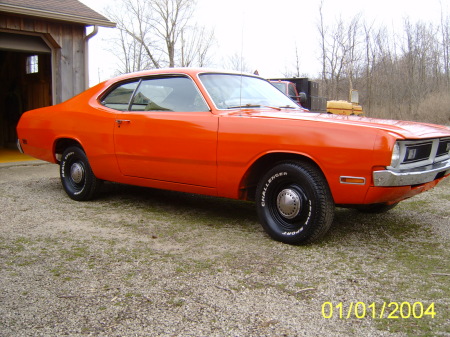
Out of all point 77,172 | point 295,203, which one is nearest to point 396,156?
point 295,203

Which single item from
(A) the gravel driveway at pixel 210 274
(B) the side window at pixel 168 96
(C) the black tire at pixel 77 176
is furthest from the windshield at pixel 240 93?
(C) the black tire at pixel 77 176

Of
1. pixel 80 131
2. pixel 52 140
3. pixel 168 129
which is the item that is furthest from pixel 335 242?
pixel 52 140

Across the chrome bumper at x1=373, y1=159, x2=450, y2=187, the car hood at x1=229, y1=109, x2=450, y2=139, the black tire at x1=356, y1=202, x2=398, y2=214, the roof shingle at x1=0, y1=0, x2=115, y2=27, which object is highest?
the roof shingle at x1=0, y1=0, x2=115, y2=27

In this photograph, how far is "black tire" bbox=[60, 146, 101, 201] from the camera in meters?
5.30

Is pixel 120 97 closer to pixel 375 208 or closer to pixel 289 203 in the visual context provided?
pixel 289 203

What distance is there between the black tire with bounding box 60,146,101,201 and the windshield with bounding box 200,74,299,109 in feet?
6.10

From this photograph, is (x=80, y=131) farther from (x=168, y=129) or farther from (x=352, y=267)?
(x=352, y=267)

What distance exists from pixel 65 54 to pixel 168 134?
633 cm

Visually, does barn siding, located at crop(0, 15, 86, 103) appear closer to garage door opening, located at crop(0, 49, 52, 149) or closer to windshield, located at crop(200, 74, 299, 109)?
garage door opening, located at crop(0, 49, 52, 149)

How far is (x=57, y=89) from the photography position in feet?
31.7

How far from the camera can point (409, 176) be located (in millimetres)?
3346

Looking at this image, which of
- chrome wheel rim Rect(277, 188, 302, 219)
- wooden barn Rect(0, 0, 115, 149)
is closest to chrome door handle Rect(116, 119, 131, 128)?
chrome wheel rim Rect(277, 188, 302, 219)

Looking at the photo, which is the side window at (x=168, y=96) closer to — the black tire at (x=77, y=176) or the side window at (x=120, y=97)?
the side window at (x=120, y=97)

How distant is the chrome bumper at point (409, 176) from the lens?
3219mm
